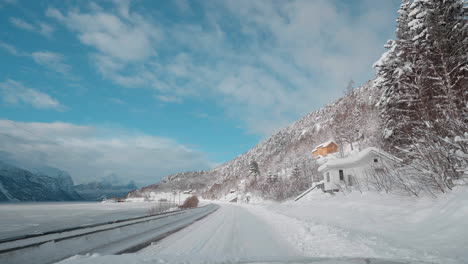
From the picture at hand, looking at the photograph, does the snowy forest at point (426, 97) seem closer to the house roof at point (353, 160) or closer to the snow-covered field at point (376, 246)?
the snow-covered field at point (376, 246)

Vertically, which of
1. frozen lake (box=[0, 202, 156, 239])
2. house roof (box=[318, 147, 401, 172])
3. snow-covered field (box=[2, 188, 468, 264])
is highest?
house roof (box=[318, 147, 401, 172])

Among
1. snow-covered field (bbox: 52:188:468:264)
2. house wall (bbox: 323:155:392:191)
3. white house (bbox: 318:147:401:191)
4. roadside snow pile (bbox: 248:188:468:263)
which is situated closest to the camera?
snow-covered field (bbox: 52:188:468:264)

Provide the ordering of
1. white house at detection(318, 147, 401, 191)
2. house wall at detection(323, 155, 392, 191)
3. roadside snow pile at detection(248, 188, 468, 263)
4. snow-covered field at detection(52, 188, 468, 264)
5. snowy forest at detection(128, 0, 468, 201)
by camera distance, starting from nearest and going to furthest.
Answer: snow-covered field at detection(52, 188, 468, 264) → roadside snow pile at detection(248, 188, 468, 263) → snowy forest at detection(128, 0, 468, 201) → house wall at detection(323, 155, 392, 191) → white house at detection(318, 147, 401, 191)

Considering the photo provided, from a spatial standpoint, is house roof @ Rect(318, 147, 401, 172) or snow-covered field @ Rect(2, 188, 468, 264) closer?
snow-covered field @ Rect(2, 188, 468, 264)

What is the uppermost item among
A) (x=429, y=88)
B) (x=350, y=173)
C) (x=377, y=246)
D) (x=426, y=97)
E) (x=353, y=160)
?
(x=429, y=88)

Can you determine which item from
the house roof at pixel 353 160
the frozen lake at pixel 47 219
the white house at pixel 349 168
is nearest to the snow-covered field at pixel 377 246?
the frozen lake at pixel 47 219

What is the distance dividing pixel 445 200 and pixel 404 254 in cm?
426

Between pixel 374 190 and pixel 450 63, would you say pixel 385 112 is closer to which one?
pixel 450 63

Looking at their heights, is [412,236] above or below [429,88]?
below

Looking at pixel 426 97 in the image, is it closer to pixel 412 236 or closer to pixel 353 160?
pixel 412 236

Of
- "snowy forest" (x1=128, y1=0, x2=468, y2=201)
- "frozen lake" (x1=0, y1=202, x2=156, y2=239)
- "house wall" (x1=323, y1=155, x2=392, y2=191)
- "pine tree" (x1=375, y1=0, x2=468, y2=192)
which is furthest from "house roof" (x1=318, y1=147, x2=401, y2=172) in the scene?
"frozen lake" (x1=0, y1=202, x2=156, y2=239)

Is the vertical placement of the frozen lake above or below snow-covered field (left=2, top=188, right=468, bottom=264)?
below

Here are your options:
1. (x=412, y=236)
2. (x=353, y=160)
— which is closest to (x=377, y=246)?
(x=412, y=236)

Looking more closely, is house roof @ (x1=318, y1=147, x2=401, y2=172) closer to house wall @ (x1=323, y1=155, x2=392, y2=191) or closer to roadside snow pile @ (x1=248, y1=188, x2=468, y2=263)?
house wall @ (x1=323, y1=155, x2=392, y2=191)
